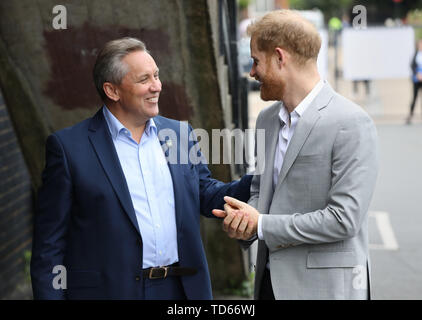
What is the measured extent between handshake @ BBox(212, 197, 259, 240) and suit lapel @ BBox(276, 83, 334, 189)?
22cm

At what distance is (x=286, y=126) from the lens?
2994 millimetres

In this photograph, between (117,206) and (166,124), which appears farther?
(166,124)

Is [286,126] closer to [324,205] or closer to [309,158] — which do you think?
[309,158]

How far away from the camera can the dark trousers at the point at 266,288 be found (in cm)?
302

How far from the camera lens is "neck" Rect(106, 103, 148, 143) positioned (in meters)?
3.18

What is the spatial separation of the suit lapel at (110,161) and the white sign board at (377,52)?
1326 centimetres

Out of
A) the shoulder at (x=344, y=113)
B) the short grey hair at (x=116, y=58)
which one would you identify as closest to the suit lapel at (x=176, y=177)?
the short grey hair at (x=116, y=58)

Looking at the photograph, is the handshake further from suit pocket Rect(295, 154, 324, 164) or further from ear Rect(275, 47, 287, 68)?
ear Rect(275, 47, 287, 68)

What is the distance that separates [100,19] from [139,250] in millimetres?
1703

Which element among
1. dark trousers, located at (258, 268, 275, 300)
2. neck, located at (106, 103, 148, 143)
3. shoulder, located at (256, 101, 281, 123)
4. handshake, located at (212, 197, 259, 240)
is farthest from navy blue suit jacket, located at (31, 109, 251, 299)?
shoulder, located at (256, 101, 281, 123)

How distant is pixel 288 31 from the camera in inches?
110

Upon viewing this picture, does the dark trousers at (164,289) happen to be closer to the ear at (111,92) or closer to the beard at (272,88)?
the ear at (111,92)

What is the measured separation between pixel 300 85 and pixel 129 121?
825mm

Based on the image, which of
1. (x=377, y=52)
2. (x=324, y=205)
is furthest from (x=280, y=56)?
(x=377, y=52)
